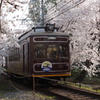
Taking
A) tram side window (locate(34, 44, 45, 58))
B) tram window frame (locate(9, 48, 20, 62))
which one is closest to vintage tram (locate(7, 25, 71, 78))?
tram side window (locate(34, 44, 45, 58))

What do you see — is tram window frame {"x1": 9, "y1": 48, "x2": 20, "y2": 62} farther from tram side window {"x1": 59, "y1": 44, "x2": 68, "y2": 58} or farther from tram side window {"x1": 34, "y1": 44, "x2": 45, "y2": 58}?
tram side window {"x1": 59, "y1": 44, "x2": 68, "y2": 58}

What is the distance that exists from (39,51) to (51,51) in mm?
559

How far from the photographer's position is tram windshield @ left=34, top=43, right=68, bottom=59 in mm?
10430

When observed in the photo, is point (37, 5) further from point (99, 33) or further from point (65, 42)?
point (65, 42)

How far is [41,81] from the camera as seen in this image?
37.2 ft

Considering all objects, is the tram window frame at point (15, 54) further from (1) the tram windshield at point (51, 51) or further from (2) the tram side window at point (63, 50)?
(2) the tram side window at point (63, 50)

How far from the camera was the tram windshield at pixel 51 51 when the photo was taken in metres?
10.4

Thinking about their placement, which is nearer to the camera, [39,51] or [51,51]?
[39,51]

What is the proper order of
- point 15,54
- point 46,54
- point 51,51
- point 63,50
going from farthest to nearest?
point 15,54
point 63,50
point 51,51
point 46,54

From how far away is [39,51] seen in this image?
412 inches

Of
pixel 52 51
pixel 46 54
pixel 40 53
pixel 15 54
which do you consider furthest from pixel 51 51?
pixel 15 54

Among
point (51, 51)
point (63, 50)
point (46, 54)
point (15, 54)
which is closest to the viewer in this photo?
point (46, 54)

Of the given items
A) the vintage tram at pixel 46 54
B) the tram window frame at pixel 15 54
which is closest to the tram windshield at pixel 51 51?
the vintage tram at pixel 46 54

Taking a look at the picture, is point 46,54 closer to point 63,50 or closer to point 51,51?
point 51,51
